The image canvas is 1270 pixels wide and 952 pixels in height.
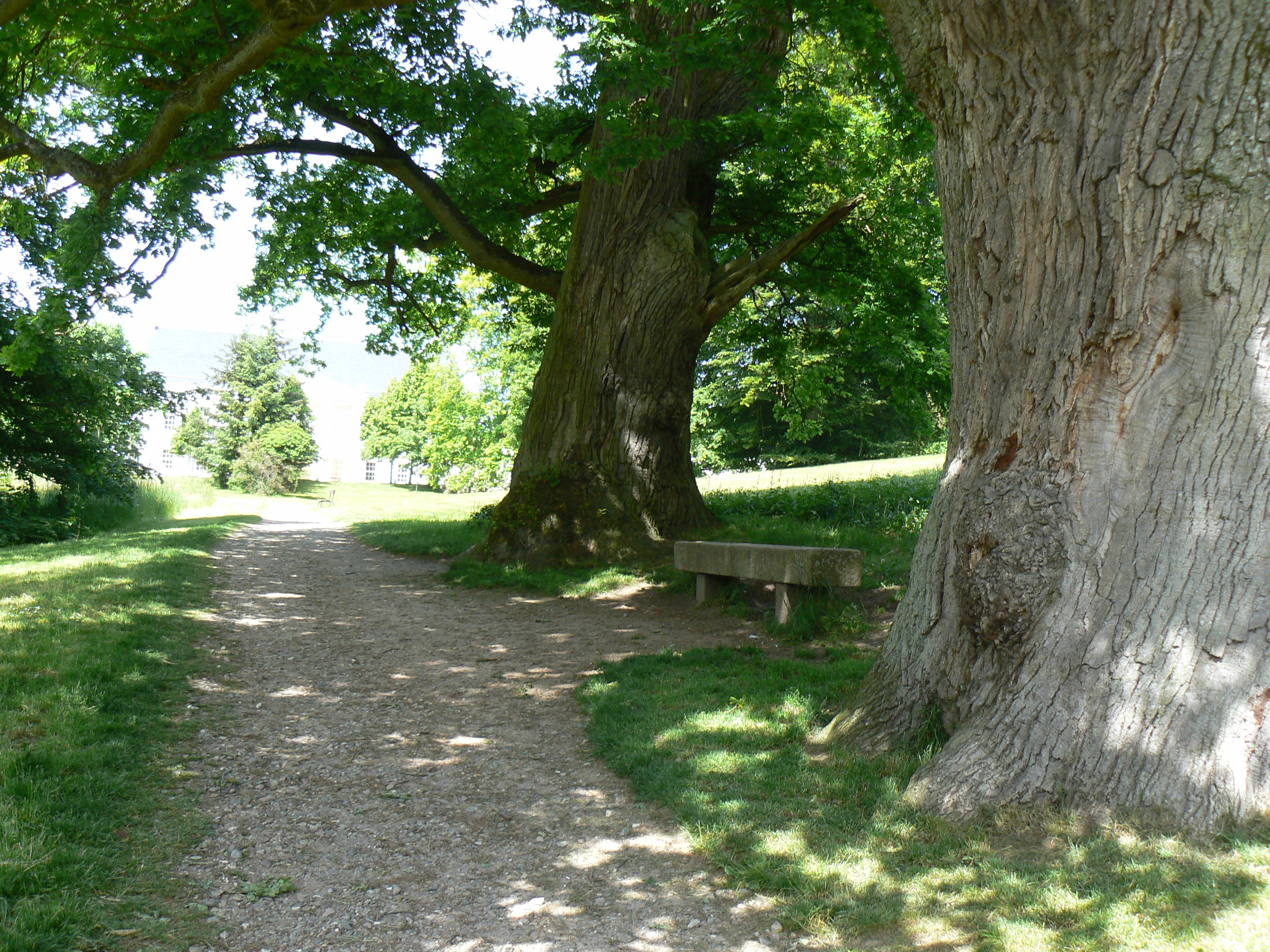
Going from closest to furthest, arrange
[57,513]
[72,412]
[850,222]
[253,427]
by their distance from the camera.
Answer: [850,222] < [72,412] < [57,513] < [253,427]

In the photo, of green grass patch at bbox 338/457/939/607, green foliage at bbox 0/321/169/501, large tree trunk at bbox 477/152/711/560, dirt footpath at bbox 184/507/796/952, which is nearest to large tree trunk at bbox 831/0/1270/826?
dirt footpath at bbox 184/507/796/952

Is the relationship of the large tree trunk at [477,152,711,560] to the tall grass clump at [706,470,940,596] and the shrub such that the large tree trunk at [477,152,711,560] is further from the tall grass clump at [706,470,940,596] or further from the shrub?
the shrub

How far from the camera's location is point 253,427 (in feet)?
168

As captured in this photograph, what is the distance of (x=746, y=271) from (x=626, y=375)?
2081 millimetres

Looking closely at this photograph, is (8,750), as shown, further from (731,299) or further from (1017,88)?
(731,299)

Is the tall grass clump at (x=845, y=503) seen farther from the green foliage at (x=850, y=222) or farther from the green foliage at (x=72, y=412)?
the green foliage at (x=72, y=412)

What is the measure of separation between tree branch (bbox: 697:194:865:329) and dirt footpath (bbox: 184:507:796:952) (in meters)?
4.80

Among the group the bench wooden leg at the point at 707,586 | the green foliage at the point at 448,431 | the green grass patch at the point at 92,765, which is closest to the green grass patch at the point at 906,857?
the green grass patch at the point at 92,765

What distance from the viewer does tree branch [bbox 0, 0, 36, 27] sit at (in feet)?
18.3

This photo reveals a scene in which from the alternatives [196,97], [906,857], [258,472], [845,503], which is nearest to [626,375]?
[845,503]

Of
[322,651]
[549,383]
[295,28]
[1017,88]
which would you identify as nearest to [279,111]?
[549,383]

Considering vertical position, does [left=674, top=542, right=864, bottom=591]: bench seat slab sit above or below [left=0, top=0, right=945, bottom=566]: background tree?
below

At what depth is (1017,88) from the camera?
417 centimetres

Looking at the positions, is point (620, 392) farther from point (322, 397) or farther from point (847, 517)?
point (322, 397)
